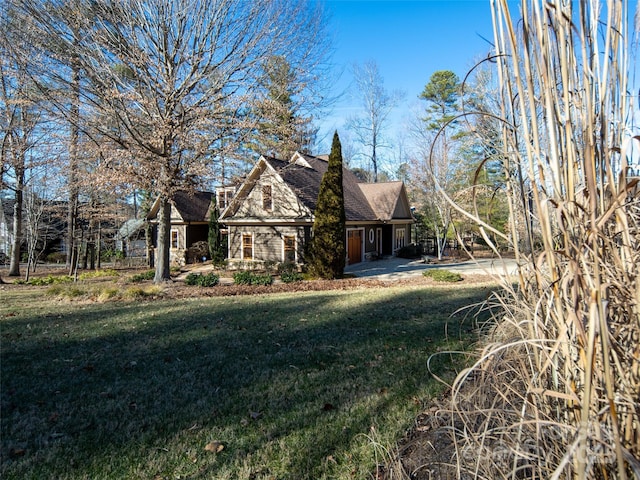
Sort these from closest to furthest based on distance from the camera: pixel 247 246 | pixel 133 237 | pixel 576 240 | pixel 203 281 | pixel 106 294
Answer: pixel 576 240, pixel 106 294, pixel 203 281, pixel 247 246, pixel 133 237

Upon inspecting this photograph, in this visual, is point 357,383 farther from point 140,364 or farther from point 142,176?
point 142,176

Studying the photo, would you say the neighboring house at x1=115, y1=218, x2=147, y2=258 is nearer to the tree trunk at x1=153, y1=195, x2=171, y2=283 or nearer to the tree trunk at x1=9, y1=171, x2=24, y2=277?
the tree trunk at x1=9, y1=171, x2=24, y2=277

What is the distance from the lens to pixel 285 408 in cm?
341

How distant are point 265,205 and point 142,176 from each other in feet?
24.3

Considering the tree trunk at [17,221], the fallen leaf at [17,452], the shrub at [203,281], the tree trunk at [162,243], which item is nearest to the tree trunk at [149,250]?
the tree trunk at [17,221]

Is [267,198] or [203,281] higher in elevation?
[267,198]

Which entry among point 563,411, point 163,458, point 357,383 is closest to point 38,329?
point 163,458

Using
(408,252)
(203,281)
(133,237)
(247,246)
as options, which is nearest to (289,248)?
(247,246)

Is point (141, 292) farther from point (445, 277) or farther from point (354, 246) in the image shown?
point (354, 246)

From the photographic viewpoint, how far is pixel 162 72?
488 inches

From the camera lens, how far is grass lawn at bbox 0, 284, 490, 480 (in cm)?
266

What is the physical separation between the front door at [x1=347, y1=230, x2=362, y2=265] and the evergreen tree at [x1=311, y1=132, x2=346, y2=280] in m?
5.30

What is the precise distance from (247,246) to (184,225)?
705cm

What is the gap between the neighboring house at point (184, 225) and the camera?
80.8ft
